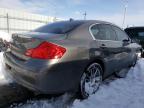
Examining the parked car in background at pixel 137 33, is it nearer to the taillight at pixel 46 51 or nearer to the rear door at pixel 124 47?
the rear door at pixel 124 47

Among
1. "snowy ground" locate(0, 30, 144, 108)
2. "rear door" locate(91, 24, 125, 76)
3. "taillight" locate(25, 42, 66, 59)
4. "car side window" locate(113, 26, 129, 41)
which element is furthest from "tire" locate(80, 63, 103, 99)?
"car side window" locate(113, 26, 129, 41)

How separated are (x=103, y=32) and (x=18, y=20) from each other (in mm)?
17452

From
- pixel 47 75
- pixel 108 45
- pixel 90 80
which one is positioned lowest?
pixel 90 80

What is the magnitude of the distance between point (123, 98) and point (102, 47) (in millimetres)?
1135

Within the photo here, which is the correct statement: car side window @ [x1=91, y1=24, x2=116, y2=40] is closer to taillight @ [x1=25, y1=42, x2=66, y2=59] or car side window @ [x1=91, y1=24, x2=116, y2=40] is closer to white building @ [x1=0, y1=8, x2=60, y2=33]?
taillight @ [x1=25, y1=42, x2=66, y2=59]

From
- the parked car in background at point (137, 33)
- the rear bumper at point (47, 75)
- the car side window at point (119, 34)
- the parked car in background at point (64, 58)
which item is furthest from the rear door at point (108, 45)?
the parked car in background at point (137, 33)

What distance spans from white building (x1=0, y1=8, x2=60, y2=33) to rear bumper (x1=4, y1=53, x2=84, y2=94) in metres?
16.1

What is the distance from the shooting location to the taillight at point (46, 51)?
2928 mm

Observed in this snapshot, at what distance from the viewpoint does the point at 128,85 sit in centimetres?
464

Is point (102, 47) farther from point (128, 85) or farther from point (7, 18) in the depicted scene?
point (7, 18)

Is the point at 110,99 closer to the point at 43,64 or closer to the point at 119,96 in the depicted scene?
the point at 119,96

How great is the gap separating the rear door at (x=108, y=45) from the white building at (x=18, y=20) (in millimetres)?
15551

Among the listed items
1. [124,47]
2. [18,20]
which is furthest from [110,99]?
[18,20]

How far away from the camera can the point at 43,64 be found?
2.88 metres
